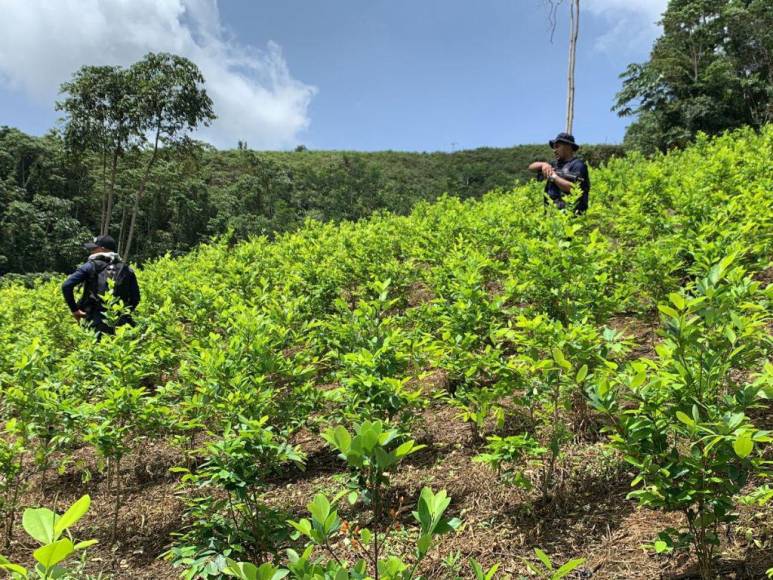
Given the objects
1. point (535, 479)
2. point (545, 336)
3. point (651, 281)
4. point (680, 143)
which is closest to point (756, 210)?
point (651, 281)

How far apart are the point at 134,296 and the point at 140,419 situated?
2.37 m

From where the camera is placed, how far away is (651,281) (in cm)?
323

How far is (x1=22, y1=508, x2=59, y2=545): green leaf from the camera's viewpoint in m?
0.86

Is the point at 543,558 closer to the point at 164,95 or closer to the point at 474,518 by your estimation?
the point at 474,518

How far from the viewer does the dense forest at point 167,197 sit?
93.2ft

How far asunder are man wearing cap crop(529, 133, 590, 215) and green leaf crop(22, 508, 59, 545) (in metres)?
4.57

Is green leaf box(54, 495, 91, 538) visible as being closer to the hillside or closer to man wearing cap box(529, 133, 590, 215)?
the hillside

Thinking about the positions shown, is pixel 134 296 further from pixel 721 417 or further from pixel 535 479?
pixel 721 417

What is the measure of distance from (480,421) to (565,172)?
3.24 metres

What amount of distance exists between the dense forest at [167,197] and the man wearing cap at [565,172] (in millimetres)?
16819

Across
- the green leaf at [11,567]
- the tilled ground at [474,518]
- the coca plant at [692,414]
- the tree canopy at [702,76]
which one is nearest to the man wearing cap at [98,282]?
the tilled ground at [474,518]

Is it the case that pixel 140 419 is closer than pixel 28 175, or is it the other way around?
pixel 140 419

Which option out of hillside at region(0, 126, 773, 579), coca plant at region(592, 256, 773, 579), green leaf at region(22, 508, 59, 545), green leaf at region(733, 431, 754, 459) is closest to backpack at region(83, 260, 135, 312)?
hillside at region(0, 126, 773, 579)

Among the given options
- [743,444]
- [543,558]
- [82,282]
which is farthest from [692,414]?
[82,282]
